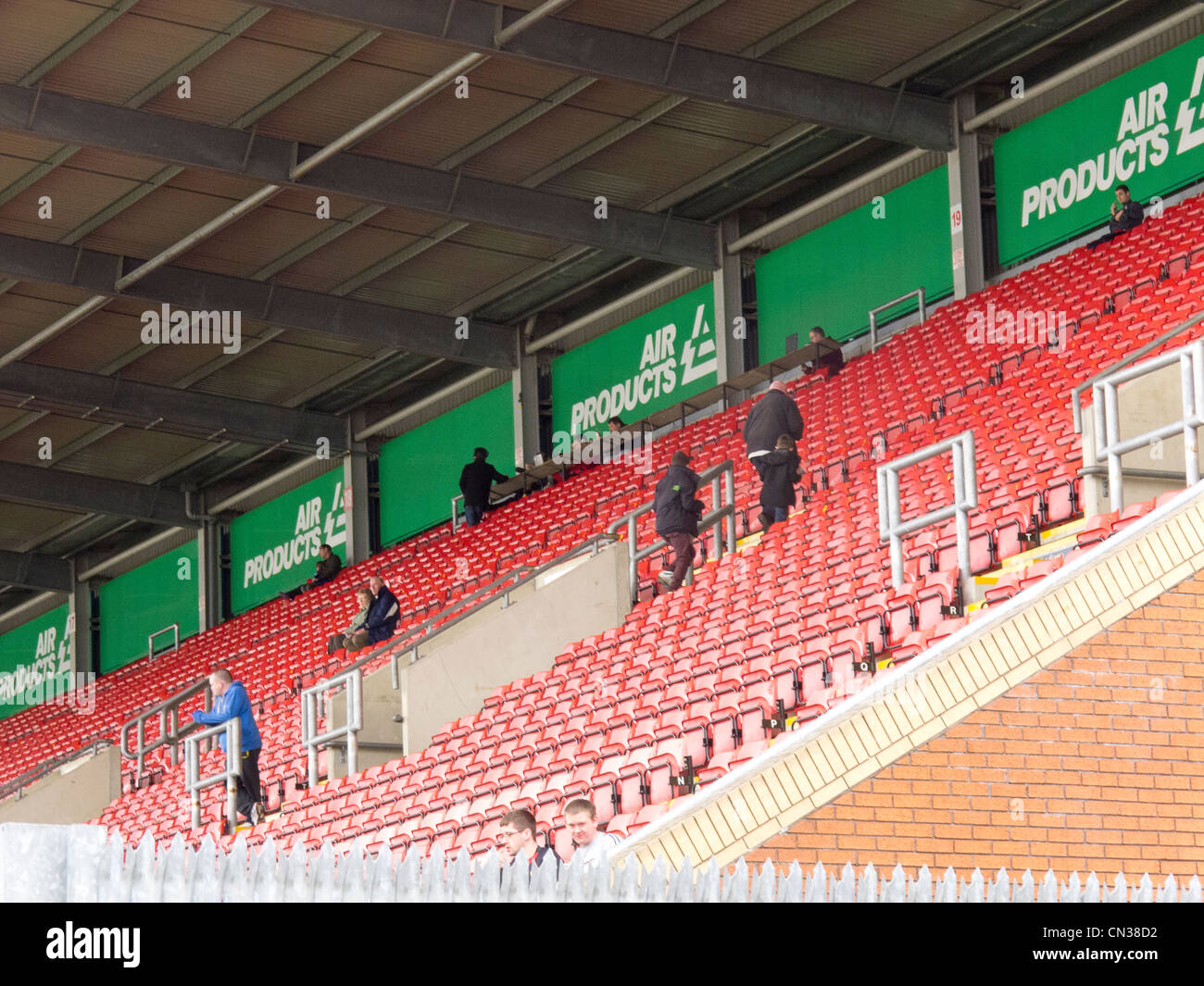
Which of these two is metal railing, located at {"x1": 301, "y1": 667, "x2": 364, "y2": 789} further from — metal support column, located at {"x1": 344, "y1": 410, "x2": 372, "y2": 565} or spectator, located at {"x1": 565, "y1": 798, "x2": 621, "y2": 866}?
metal support column, located at {"x1": 344, "y1": 410, "x2": 372, "y2": 565}

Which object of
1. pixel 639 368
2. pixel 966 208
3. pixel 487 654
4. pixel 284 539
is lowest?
pixel 487 654

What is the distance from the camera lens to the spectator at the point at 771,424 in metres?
12.5

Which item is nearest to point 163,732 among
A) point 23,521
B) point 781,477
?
point 781,477

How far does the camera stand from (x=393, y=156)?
1930 cm

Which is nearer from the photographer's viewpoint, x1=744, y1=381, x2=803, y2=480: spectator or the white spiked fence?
the white spiked fence

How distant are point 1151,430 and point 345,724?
6.06 m

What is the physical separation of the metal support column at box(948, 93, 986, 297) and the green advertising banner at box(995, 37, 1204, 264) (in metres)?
0.24

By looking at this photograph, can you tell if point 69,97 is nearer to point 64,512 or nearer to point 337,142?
point 337,142

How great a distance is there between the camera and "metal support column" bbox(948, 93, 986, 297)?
62.3ft

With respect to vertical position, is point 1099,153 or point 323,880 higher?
point 1099,153

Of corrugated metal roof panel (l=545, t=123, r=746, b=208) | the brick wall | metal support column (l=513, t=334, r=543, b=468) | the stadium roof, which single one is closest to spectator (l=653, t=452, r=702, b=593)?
the stadium roof

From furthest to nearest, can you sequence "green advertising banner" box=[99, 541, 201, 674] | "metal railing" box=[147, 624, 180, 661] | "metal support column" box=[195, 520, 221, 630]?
1. "green advertising banner" box=[99, 541, 201, 674]
2. "metal support column" box=[195, 520, 221, 630]
3. "metal railing" box=[147, 624, 180, 661]

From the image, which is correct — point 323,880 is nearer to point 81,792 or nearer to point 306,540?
point 81,792
